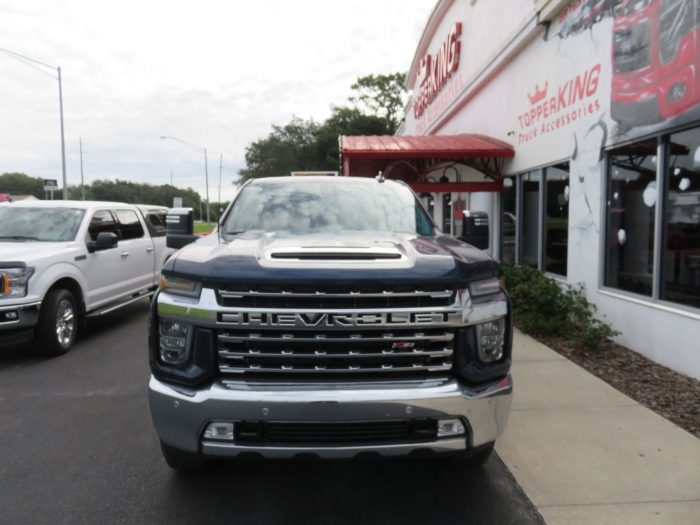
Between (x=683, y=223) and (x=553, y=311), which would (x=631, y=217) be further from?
(x=553, y=311)

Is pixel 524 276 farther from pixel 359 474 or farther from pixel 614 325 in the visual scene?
pixel 359 474

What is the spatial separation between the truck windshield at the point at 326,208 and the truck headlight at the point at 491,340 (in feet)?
3.84

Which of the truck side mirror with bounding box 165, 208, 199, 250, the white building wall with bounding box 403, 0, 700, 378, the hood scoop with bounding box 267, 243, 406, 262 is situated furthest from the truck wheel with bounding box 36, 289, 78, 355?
the white building wall with bounding box 403, 0, 700, 378

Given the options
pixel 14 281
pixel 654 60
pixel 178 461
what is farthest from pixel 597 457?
pixel 14 281

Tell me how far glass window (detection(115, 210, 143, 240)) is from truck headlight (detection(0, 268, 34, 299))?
2.54 meters

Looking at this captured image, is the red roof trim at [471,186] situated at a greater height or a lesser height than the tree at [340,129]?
lesser

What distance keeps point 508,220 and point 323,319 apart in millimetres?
9276

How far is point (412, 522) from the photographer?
281 cm

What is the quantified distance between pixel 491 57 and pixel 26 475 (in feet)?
35.9

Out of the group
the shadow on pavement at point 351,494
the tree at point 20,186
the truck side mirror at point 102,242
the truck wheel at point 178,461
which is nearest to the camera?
the shadow on pavement at point 351,494

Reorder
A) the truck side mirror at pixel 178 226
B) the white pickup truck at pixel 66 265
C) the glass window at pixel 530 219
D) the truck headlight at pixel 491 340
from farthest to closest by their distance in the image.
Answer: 1. the glass window at pixel 530 219
2. the white pickup truck at pixel 66 265
3. the truck side mirror at pixel 178 226
4. the truck headlight at pixel 491 340

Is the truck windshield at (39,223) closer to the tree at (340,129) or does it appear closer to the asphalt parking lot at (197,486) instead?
the asphalt parking lot at (197,486)

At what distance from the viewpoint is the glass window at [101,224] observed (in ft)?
24.1

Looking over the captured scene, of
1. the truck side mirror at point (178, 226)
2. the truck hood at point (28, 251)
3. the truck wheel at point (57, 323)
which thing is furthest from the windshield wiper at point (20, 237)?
the truck side mirror at point (178, 226)
